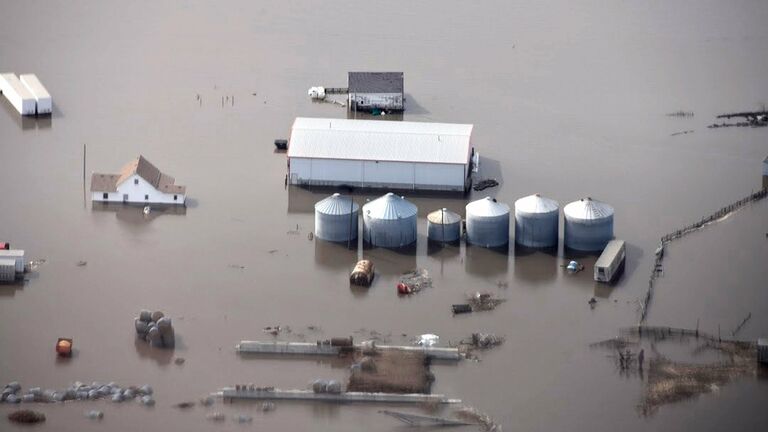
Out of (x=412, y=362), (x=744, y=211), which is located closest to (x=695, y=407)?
(x=412, y=362)

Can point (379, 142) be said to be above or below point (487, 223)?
above

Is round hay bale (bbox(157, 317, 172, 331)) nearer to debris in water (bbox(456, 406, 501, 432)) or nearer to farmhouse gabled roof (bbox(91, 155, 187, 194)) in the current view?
debris in water (bbox(456, 406, 501, 432))

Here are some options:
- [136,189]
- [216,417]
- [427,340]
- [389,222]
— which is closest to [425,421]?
[427,340]

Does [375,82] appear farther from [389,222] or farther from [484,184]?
[389,222]

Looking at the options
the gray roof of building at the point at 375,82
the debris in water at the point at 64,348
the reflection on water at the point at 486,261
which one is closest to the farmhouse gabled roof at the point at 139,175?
the reflection on water at the point at 486,261

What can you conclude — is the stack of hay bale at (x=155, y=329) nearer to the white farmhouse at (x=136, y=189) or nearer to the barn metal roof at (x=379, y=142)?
the white farmhouse at (x=136, y=189)

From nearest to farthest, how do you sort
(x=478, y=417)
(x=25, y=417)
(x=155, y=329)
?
(x=25, y=417) → (x=478, y=417) → (x=155, y=329)

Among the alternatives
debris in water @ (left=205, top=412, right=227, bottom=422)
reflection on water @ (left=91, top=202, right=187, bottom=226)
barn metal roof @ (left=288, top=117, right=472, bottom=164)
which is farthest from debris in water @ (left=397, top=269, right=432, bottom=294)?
debris in water @ (left=205, top=412, right=227, bottom=422)
